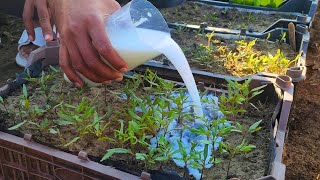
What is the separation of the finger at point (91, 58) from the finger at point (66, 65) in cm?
8

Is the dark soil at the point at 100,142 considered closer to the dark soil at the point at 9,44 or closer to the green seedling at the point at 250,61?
the green seedling at the point at 250,61

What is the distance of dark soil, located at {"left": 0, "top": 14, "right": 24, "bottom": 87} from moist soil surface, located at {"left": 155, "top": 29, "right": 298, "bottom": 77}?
3.48 ft

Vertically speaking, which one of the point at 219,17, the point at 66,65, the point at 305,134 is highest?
the point at 66,65

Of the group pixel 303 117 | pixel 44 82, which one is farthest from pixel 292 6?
pixel 44 82

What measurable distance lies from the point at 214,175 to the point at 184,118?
0.28m

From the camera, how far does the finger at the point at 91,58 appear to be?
1.13m

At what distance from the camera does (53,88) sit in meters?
1.71

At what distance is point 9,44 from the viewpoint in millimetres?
2973

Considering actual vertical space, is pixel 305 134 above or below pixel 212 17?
below

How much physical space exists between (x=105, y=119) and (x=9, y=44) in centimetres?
175

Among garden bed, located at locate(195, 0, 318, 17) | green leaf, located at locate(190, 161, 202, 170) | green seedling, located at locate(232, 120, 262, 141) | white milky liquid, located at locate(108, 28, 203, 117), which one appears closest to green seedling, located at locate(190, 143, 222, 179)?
green leaf, located at locate(190, 161, 202, 170)

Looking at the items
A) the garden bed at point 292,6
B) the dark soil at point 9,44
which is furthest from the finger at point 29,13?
the garden bed at point 292,6

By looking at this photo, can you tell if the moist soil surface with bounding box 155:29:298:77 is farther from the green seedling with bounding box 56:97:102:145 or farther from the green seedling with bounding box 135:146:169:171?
the green seedling with bounding box 135:146:169:171

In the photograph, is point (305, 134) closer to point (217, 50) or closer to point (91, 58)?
point (217, 50)
